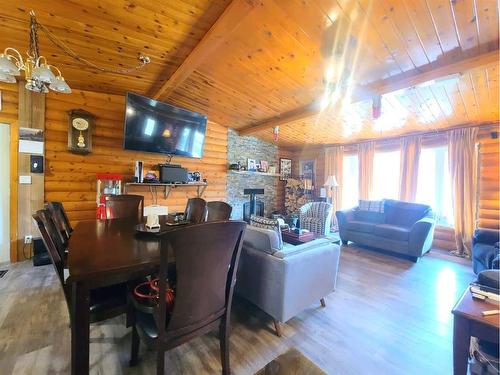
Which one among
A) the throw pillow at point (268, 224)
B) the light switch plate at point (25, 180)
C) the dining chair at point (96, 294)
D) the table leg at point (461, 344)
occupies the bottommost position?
the table leg at point (461, 344)

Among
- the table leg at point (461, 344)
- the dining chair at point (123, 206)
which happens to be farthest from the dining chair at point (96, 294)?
the table leg at point (461, 344)

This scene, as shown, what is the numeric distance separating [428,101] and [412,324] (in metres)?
3.00

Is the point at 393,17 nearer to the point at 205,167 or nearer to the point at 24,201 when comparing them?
the point at 205,167

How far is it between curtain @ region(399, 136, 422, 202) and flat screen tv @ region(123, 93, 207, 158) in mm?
4286

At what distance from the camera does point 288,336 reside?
70.6 inches

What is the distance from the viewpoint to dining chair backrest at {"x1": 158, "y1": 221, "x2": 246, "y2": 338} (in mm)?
1025

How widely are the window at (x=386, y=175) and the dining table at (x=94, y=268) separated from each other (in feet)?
17.0

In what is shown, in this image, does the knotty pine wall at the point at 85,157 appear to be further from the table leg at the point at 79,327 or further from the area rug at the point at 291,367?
the area rug at the point at 291,367

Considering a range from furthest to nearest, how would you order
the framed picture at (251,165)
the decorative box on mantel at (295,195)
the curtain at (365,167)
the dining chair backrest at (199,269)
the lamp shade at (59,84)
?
the decorative box on mantel at (295,195) → the framed picture at (251,165) → the curtain at (365,167) → the lamp shade at (59,84) → the dining chair backrest at (199,269)

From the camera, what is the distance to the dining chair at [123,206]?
274 cm

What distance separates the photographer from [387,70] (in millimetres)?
2555

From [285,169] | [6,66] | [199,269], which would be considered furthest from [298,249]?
[285,169]

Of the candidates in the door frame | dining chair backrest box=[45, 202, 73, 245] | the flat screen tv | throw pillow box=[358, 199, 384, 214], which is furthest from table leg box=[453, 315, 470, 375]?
the door frame

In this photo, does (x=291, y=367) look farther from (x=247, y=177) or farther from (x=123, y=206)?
(x=247, y=177)
